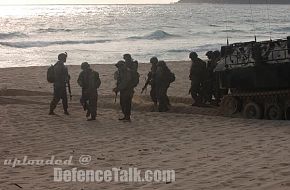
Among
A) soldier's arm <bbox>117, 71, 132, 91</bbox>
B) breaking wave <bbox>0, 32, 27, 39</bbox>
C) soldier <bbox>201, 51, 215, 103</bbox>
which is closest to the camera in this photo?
soldier's arm <bbox>117, 71, 132, 91</bbox>

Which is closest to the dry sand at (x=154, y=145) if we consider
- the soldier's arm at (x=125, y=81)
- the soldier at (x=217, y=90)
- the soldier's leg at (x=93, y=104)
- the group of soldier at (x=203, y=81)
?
the soldier's leg at (x=93, y=104)

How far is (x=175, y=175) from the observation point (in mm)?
7738

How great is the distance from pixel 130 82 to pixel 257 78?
312cm

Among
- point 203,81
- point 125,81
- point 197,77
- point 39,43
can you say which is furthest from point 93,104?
point 39,43

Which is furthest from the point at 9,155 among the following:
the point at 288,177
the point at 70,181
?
the point at 288,177

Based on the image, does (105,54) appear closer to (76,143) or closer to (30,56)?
(30,56)

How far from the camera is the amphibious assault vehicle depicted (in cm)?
1306

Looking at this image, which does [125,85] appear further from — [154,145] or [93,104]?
[154,145]

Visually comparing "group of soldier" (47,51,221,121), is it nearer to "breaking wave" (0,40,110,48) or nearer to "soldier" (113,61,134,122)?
"soldier" (113,61,134,122)

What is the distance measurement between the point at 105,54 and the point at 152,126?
32.9 metres

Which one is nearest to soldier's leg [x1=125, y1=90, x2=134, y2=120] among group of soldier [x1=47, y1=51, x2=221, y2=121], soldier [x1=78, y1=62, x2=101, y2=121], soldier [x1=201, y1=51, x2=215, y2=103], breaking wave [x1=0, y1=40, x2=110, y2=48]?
group of soldier [x1=47, y1=51, x2=221, y2=121]

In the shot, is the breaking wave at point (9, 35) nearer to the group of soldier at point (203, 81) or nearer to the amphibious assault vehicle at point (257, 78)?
the group of soldier at point (203, 81)

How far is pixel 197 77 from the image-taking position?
1566 cm

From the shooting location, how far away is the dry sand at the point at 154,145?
742 cm
